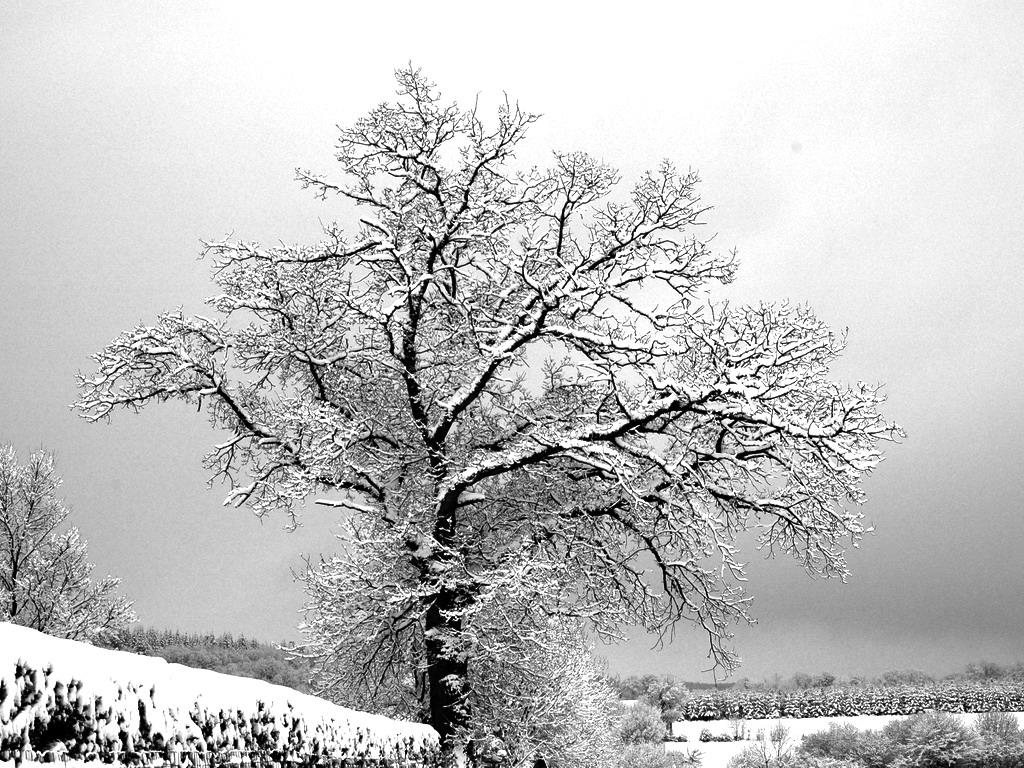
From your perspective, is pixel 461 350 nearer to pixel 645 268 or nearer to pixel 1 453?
pixel 645 268

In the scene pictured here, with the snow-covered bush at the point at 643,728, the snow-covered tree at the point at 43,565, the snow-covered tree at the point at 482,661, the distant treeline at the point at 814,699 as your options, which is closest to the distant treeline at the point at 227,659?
the snow-covered tree at the point at 43,565

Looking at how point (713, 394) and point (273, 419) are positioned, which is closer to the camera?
point (713, 394)

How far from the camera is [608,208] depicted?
12.7 meters

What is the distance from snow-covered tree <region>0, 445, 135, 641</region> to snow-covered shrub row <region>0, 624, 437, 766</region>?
2103 centimetres

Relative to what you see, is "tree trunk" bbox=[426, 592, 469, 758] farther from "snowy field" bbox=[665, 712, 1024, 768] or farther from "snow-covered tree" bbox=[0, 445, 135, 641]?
"snowy field" bbox=[665, 712, 1024, 768]

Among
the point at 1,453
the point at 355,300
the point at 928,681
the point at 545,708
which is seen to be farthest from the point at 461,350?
the point at 928,681

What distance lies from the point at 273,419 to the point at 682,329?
652 centimetres


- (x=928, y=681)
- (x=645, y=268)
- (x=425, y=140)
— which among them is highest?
(x=425, y=140)

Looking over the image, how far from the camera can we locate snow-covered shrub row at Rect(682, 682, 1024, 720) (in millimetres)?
90812

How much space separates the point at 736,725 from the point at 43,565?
233 ft

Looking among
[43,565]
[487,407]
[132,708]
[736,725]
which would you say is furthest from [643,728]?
[132,708]

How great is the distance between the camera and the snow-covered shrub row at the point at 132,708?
3.89 m

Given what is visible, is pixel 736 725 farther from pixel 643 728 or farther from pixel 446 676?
pixel 446 676

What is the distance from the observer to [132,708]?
4.54 m
